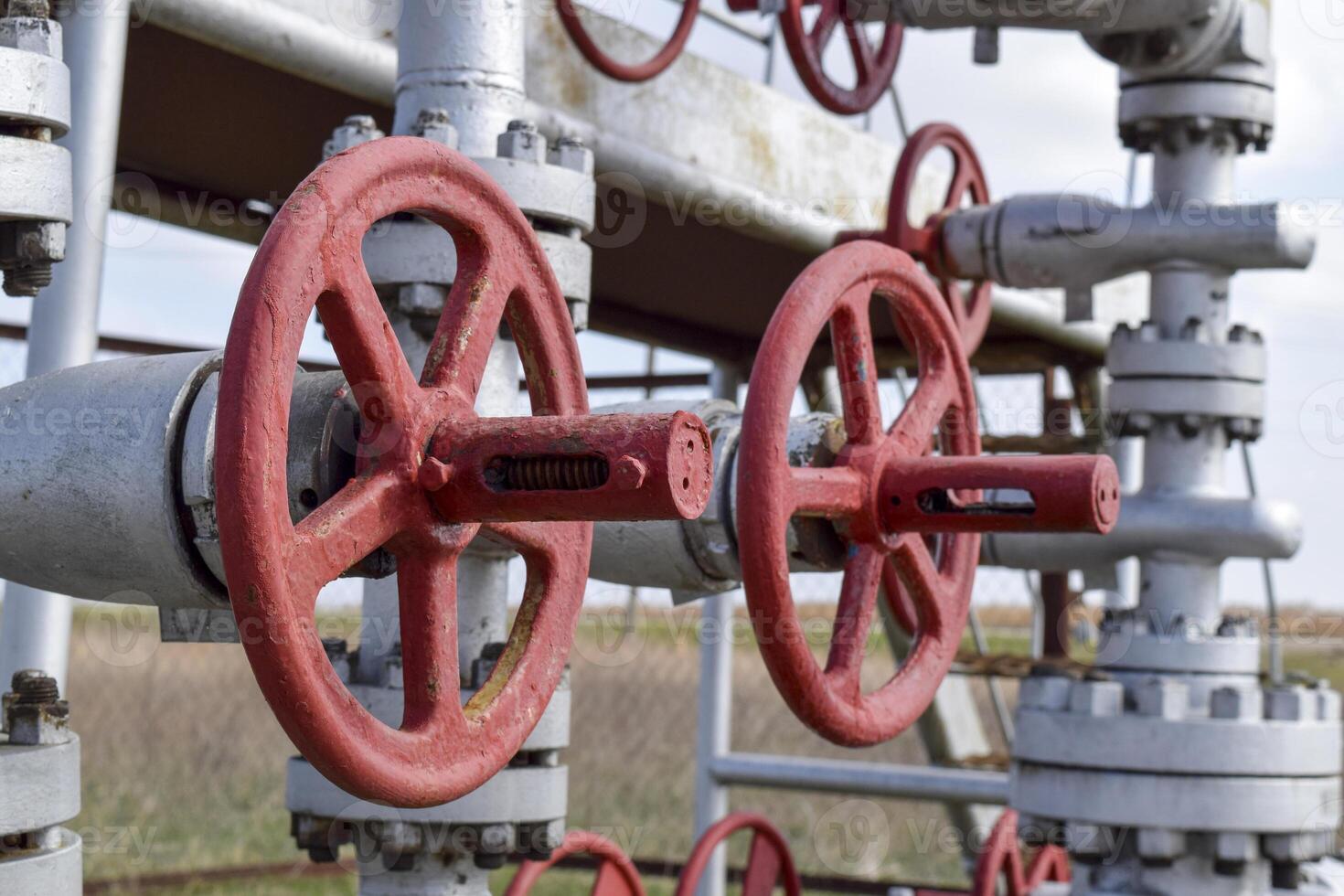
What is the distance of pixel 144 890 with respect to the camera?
4629mm

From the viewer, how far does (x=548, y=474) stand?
0.89 metres

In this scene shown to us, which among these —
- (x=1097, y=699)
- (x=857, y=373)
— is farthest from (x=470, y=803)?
(x=1097, y=699)

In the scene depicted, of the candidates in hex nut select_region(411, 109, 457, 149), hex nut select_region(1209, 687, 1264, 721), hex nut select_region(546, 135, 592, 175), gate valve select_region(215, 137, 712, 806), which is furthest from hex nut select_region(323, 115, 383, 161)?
hex nut select_region(1209, 687, 1264, 721)

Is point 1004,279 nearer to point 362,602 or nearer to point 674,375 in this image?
point 362,602

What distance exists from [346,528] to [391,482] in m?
0.05

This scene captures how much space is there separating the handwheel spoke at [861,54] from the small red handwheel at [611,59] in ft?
0.62

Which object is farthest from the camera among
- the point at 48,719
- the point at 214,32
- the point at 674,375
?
the point at 674,375

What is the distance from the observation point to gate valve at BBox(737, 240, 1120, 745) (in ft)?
3.38

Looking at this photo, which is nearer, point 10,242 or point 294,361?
point 294,361

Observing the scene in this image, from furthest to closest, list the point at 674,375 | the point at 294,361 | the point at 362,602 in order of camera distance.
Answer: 1. the point at 674,375
2. the point at 362,602
3. the point at 294,361

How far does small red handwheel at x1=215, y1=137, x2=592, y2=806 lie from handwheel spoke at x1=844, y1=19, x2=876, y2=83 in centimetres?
99

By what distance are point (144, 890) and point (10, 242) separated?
4042mm

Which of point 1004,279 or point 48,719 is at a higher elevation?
point 1004,279

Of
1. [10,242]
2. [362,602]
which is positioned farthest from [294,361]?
[362,602]
